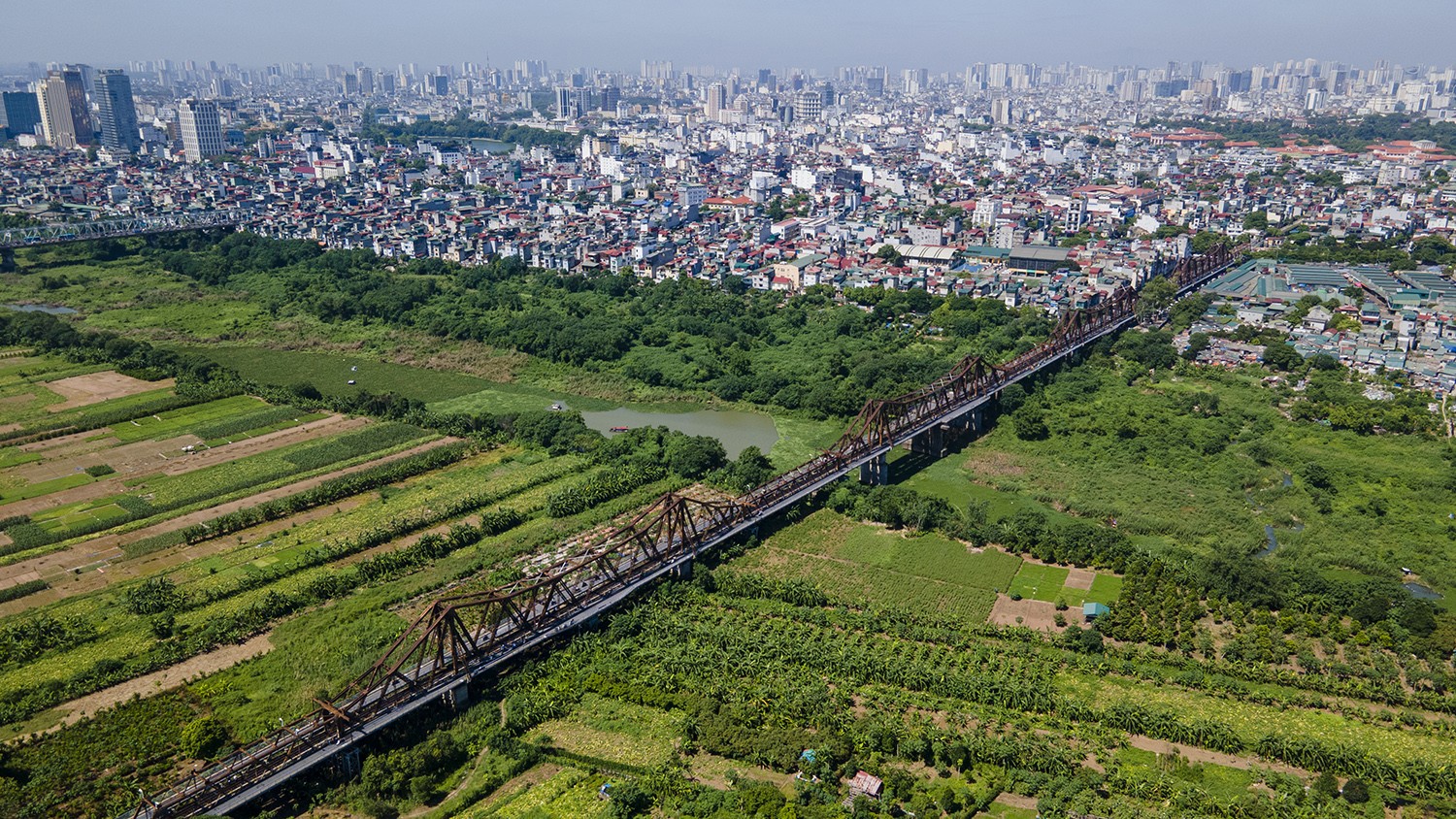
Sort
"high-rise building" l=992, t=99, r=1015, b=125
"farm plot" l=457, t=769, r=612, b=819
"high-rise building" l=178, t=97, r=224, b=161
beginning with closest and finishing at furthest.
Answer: "farm plot" l=457, t=769, r=612, b=819
"high-rise building" l=178, t=97, r=224, b=161
"high-rise building" l=992, t=99, r=1015, b=125

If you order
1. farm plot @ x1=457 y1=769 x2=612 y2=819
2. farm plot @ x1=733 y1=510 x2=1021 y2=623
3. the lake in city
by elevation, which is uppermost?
the lake in city

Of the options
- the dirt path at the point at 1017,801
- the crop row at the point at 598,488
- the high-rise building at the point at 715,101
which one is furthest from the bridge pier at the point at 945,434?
the high-rise building at the point at 715,101

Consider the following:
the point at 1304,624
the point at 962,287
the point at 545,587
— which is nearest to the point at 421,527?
the point at 545,587

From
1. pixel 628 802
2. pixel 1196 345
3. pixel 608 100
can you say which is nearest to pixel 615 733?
pixel 628 802

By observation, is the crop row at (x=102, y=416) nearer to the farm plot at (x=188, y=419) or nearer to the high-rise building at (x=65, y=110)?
the farm plot at (x=188, y=419)

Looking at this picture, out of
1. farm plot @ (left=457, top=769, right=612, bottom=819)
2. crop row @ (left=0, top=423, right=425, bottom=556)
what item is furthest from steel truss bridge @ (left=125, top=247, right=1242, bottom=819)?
crop row @ (left=0, top=423, right=425, bottom=556)

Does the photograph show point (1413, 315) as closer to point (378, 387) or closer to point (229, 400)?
point (378, 387)

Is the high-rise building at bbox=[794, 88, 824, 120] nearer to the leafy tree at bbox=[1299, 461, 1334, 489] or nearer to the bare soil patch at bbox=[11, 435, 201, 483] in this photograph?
the leafy tree at bbox=[1299, 461, 1334, 489]
